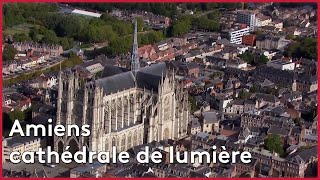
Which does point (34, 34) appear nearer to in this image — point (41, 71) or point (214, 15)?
point (41, 71)

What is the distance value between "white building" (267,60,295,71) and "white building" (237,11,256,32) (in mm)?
20769

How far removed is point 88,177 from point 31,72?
2782 cm

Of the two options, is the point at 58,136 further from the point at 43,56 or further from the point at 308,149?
the point at 43,56

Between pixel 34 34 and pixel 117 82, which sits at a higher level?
pixel 117 82

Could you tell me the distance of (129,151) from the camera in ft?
136

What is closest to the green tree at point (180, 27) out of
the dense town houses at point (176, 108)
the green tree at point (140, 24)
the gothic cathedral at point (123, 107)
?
the green tree at point (140, 24)

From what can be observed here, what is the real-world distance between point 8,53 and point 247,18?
100 ft

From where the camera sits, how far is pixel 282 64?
6391 centimetres

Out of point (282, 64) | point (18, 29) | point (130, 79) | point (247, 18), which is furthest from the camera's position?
point (247, 18)

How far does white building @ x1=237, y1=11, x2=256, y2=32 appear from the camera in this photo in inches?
3383

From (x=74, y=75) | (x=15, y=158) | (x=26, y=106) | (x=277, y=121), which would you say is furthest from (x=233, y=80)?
(x=15, y=158)

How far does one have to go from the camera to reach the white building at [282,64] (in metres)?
63.7

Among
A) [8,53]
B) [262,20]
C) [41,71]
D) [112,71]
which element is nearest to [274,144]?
[112,71]

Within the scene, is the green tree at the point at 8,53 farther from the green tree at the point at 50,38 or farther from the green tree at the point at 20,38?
the green tree at the point at 50,38
